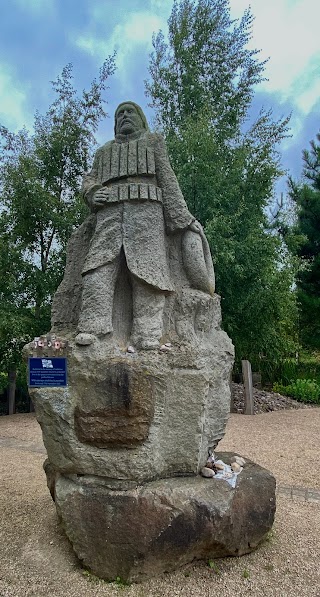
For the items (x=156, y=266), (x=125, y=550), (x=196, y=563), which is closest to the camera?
(x=125, y=550)

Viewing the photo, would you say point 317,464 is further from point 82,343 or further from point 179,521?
point 82,343

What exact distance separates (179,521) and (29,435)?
5119mm

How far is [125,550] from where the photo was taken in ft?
8.67

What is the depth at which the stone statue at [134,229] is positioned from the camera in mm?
3074

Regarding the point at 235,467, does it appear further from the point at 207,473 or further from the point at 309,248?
the point at 309,248

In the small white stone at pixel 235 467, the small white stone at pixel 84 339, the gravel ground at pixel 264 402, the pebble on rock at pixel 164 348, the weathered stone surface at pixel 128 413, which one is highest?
the small white stone at pixel 84 339

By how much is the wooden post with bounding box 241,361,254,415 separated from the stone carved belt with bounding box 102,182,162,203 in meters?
6.52

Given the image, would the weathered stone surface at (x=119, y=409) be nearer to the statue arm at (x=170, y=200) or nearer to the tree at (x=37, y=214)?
the statue arm at (x=170, y=200)

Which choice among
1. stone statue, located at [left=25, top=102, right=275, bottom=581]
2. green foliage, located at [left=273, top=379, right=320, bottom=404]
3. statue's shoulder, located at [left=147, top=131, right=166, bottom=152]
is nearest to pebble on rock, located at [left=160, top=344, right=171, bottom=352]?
stone statue, located at [left=25, top=102, right=275, bottom=581]

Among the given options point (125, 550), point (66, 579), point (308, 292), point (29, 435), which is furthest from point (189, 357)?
point (308, 292)

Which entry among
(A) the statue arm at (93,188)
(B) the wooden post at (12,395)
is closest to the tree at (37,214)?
(B) the wooden post at (12,395)

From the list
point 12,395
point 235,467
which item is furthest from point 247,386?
point 235,467

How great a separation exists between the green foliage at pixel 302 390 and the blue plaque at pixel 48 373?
9756 mm

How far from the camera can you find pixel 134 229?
3.23 metres
